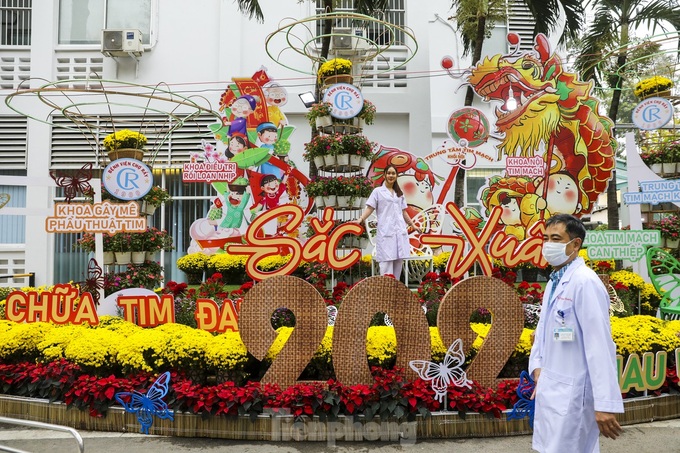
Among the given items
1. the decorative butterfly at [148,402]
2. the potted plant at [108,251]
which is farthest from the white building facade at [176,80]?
the decorative butterfly at [148,402]

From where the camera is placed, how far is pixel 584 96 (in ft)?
35.6

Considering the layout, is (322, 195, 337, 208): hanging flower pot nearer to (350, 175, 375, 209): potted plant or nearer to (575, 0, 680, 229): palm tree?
(350, 175, 375, 209): potted plant

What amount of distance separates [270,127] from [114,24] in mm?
6293

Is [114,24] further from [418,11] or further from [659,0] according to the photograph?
[659,0]

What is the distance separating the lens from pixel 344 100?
9.51m

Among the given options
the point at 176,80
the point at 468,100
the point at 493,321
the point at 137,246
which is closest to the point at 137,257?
the point at 137,246

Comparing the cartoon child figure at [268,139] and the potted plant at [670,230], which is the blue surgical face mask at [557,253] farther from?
the cartoon child figure at [268,139]

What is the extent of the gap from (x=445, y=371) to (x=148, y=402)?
2552 mm

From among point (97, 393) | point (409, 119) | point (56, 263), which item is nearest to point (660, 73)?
point (409, 119)

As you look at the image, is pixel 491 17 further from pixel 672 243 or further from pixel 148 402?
pixel 148 402

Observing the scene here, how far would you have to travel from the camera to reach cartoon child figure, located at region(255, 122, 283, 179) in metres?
11.8

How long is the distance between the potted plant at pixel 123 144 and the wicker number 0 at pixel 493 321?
19.8 feet

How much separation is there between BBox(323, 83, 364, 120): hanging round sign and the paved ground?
6266 mm

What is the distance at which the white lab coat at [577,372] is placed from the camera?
272cm
